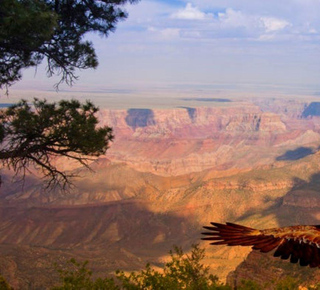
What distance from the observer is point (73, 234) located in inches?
3248

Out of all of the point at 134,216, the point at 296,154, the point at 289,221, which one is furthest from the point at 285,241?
the point at 296,154

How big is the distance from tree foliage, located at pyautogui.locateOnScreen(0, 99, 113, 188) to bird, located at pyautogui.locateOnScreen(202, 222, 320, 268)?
35.9 ft

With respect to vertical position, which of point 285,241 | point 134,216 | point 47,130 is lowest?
point 134,216

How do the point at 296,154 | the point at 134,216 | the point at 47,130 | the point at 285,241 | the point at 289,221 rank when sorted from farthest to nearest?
the point at 296,154 → the point at 134,216 → the point at 289,221 → the point at 47,130 → the point at 285,241

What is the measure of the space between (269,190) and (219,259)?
33.5 metres

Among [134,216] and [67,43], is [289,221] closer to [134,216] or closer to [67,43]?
[134,216]

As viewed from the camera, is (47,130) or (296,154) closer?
(47,130)

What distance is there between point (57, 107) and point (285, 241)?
12.2 metres

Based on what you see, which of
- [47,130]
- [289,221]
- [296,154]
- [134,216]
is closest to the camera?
[47,130]

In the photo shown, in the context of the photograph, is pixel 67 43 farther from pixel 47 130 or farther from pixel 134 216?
pixel 134 216

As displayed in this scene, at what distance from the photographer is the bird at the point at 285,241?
2.68 meters

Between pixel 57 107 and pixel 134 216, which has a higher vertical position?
pixel 57 107

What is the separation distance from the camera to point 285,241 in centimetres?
277

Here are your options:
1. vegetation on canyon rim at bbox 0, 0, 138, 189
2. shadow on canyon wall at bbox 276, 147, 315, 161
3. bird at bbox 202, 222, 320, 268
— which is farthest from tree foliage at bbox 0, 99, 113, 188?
shadow on canyon wall at bbox 276, 147, 315, 161
